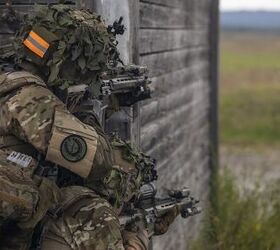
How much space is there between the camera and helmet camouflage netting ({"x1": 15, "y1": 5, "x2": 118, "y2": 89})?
259 centimetres

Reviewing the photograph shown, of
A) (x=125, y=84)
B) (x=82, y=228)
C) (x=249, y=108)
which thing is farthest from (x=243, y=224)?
(x=249, y=108)

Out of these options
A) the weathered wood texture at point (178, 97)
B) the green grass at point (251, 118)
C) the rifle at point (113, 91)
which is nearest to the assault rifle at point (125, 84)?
the rifle at point (113, 91)

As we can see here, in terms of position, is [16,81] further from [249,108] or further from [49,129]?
[249,108]

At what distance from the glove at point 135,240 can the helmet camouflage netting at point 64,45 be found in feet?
2.21

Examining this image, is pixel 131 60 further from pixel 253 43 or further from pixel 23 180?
pixel 253 43

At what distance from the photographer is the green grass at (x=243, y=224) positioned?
15.8ft

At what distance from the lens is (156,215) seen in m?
3.16

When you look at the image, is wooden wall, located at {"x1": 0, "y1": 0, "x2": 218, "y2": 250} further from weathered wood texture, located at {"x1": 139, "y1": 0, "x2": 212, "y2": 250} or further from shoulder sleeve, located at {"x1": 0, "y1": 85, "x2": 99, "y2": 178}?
shoulder sleeve, located at {"x1": 0, "y1": 85, "x2": 99, "y2": 178}

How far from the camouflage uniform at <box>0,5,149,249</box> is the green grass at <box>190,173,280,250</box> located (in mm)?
1965

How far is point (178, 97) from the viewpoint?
5520 mm

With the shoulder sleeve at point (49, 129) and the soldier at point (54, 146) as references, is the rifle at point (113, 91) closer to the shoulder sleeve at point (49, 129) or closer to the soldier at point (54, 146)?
the soldier at point (54, 146)

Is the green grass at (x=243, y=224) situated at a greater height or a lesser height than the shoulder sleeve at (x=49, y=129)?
lesser

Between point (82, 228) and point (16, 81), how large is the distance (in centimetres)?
61

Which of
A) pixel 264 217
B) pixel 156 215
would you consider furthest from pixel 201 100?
pixel 156 215
